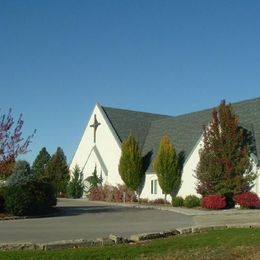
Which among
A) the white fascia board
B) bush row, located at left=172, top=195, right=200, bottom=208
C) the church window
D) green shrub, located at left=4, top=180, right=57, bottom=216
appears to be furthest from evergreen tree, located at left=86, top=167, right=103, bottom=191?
green shrub, located at left=4, top=180, right=57, bottom=216

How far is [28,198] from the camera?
26953 millimetres

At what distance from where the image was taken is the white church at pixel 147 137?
4116 centimetres

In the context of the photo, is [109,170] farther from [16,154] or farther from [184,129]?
[16,154]

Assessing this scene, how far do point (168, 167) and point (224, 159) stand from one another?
7.22 m

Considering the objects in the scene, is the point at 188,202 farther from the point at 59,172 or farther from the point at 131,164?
the point at 59,172

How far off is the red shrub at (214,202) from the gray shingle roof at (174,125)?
4192mm

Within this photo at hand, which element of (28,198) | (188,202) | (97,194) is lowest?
(28,198)

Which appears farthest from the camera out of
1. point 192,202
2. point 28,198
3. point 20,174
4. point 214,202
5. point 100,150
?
point 100,150

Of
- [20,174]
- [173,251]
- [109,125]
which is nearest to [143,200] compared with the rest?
[109,125]

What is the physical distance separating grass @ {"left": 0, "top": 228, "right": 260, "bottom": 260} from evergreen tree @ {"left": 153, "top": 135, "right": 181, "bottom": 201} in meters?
26.2

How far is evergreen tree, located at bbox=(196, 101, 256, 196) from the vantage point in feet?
115

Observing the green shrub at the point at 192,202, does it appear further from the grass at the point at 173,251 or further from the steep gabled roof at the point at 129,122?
the grass at the point at 173,251

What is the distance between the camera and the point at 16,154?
2945cm

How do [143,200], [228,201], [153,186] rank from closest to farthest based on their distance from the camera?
[228,201], [153,186], [143,200]
